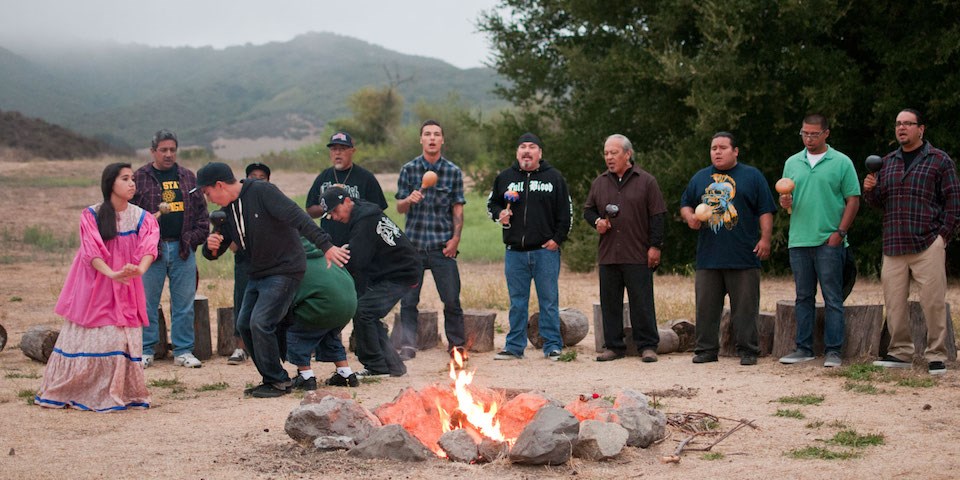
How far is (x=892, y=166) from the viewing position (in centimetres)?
882

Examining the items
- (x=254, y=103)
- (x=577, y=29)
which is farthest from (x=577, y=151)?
(x=254, y=103)

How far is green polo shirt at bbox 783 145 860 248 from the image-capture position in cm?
905

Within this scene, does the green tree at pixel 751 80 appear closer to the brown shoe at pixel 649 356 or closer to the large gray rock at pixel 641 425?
the brown shoe at pixel 649 356

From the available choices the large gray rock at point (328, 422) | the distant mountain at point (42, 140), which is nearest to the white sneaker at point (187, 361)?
the large gray rock at point (328, 422)

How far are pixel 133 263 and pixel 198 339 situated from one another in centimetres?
234

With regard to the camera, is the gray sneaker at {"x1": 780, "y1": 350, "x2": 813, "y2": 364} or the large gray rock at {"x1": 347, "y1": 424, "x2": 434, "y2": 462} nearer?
the large gray rock at {"x1": 347, "y1": 424, "x2": 434, "y2": 462}

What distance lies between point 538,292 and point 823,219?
9.02 feet

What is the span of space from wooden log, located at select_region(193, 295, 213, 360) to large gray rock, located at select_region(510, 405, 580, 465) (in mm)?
5034

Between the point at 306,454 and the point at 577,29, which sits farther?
the point at 577,29

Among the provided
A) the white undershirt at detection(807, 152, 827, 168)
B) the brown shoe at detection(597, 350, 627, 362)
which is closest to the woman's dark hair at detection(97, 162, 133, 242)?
the brown shoe at detection(597, 350, 627, 362)

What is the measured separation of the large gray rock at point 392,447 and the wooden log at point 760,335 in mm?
4733

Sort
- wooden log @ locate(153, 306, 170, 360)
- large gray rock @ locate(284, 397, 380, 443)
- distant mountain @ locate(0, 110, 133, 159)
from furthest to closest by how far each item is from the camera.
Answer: distant mountain @ locate(0, 110, 133, 159) → wooden log @ locate(153, 306, 170, 360) → large gray rock @ locate(284, 397, 380, 443)

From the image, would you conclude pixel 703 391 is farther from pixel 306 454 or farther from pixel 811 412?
pixel 306 454

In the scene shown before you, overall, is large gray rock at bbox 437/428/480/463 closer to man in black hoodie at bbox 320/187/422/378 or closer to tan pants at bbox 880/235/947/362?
man in black hoodie at bbox 320/187/422/378
